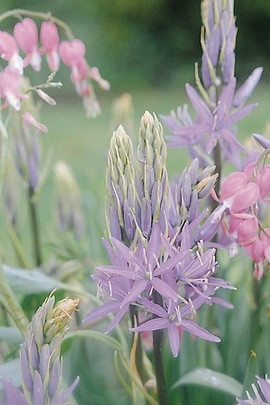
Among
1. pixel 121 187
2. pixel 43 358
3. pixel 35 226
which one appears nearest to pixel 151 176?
pixel 121 187

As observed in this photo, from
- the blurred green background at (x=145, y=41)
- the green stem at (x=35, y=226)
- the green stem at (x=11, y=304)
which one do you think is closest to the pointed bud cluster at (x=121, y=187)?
the green stem at (x=11, y=304)

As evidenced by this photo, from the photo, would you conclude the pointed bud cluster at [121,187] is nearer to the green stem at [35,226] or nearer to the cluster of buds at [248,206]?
the cluster of buds at [248,206]

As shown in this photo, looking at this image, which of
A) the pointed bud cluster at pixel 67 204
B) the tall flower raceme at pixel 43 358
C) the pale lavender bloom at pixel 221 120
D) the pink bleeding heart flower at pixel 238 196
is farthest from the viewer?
the pointed bud cluster at pixel 67 204

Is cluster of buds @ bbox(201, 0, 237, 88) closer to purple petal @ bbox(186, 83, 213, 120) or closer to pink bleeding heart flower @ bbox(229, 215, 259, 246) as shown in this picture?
purple petal @ bbox(186, 83, 213, 120)

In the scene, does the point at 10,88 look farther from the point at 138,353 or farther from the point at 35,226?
the point at 35,226

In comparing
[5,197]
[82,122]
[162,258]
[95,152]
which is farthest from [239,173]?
[82,122]

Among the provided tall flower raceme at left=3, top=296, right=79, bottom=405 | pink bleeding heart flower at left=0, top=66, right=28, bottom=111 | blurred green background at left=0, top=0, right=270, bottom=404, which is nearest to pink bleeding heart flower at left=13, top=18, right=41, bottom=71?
pink bleeding heart flower at left=0, top=66, right=28, bottom=111

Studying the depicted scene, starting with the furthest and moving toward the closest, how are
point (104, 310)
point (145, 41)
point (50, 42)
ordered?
point (145, 41), point (50, 42), point (104, 310)
